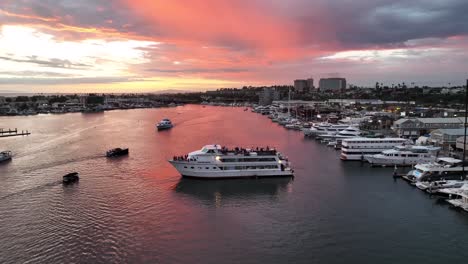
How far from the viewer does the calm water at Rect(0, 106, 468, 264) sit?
456 inches

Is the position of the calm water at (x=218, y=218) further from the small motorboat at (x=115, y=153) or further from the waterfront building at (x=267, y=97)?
the waterfront building at (x=267, y=97)

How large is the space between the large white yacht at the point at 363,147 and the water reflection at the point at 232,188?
311 inches

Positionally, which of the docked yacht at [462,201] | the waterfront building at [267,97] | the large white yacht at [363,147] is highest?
the waterfront building at [267,97]

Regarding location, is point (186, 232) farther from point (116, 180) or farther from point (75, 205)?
point (116, 180)

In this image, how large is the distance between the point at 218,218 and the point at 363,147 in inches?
617

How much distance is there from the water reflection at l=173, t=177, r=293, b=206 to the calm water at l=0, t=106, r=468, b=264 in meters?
0.05

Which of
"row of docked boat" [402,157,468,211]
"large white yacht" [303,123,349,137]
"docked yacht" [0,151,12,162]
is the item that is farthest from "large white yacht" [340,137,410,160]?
"docked yacht" [0,151,12,162]

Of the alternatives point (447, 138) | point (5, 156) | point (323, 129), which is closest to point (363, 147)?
point (447, 138)

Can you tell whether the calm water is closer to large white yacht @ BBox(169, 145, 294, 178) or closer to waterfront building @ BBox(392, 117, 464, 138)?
large white yacht @ BBox(169, 145, 294, 178)

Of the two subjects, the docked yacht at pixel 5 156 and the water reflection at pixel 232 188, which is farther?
the docked yacht at pixel 5 156

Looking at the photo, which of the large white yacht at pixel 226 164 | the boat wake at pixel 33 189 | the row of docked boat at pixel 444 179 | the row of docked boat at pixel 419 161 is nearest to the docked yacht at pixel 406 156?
the row of docked boat at pixel 419 161

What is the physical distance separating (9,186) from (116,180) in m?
5.16

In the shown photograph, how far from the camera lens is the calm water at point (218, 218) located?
1159cm

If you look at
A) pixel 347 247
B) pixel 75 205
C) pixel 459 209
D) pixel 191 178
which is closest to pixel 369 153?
pixel 459 209
